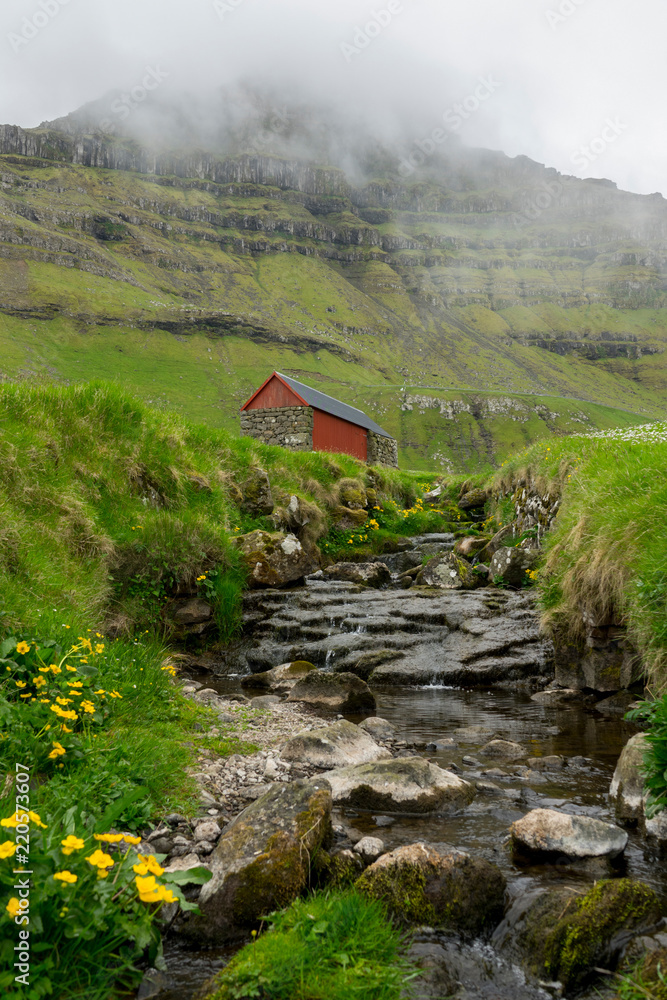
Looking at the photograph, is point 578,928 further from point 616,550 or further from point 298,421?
point 298,421

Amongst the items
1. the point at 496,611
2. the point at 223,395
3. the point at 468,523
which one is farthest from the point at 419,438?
the point at 496,611

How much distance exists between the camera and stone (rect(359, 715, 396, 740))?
6.77 m

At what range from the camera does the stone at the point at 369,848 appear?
12.4 ft

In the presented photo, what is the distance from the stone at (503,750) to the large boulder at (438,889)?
2719 millimetres

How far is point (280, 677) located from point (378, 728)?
2.85 meters

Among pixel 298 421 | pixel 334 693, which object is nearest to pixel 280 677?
pixel 334 693

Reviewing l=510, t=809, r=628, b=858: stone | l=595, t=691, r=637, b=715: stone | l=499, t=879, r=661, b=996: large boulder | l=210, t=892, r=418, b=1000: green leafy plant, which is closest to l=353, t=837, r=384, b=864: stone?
l=210, t=892, r=418, b=1000: green leafy plant

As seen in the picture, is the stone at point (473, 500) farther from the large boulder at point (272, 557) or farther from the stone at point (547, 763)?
the stone at point (547, 763)

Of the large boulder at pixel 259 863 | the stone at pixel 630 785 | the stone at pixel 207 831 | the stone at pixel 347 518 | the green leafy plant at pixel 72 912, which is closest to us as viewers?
the green leafy plant at pixel 72 912

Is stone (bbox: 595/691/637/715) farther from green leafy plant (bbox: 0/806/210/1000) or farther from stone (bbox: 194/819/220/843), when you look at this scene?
green leafy plant (bbox: 0/806/210/1000)

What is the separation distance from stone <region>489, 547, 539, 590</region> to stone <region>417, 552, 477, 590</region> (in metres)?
0.75

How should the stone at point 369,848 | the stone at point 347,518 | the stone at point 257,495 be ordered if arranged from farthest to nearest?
the stone at point 347,518 → the stone at point 257,495 → the stone at point 369,848

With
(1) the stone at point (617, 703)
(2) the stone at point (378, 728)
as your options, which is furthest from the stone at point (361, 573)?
(1) the stone at point (617, 703)

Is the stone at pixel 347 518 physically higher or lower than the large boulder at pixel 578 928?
lower
